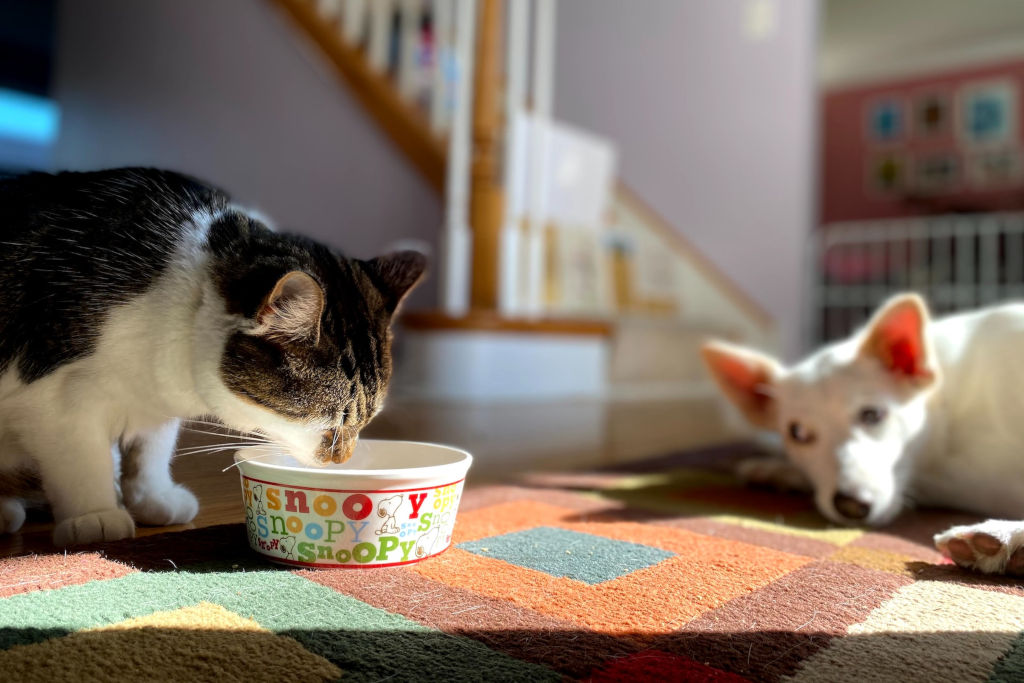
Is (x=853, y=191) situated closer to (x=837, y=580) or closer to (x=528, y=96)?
(x=528, y=96)

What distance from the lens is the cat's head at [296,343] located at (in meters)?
0.85

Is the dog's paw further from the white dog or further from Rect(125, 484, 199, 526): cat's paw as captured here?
Rect(125, 484, 199, 526): cat's paw

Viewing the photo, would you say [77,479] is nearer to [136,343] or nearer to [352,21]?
[136,343]

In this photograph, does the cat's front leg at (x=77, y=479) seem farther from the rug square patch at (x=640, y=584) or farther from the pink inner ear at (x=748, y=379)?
the pink inner ear at (x=748, y=379)

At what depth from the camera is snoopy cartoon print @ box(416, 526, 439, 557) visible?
35.7 inches

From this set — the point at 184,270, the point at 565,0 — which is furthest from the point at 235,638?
the point at 565,0

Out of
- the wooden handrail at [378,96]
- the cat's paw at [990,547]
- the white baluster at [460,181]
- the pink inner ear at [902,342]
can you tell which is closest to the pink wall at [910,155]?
the wooden handrail at [378,96]

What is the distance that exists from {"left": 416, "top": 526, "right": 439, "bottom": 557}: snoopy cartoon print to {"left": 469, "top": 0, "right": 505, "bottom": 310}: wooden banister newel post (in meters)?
2.47

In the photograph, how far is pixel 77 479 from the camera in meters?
0.88

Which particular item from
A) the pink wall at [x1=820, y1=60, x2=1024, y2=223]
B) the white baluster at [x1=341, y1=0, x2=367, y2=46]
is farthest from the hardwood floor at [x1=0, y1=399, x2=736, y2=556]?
the pink wall at [x1=820, y1=60, x2=1024, y2=223]

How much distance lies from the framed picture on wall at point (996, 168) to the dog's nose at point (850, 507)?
25.9 ft

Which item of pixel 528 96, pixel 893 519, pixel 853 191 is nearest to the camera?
pixel 893 519

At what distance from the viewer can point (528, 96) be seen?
4.01 metres

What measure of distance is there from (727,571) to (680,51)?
4.52 m
